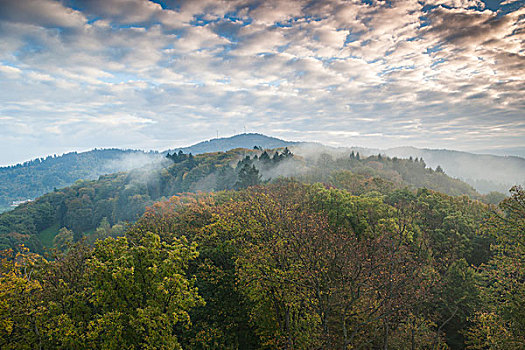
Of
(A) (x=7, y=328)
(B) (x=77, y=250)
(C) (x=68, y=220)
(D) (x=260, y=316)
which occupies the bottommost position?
(C) (x=68, y=220)

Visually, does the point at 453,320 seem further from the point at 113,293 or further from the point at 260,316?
the point at 113,293

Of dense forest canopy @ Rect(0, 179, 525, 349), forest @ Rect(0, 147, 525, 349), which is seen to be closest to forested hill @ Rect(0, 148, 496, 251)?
forest @ Rect(0, 147, 525, 349)

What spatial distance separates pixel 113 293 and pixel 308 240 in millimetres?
14367

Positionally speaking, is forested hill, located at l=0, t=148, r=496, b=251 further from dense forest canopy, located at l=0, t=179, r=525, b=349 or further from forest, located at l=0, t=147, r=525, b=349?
dense forest canopy, located at l=0, t=179, r=525, b=349

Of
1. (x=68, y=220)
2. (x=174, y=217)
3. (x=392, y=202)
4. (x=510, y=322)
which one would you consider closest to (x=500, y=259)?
(x=510, y=322)

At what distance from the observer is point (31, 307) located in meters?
16.5

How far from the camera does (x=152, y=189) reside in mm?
176750

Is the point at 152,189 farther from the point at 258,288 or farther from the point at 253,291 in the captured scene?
the point at 258,288

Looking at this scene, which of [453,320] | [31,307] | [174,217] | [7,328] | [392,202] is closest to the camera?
[7,328]

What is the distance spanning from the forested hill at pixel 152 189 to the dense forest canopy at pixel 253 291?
70.9 meters

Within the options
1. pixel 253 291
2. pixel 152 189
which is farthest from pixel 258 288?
pixel 152 189

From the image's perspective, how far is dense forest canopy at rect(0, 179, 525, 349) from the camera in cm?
1638

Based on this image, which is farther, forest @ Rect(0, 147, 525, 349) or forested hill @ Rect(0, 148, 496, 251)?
forested hill @ Rect(0, 148, 496, 251)

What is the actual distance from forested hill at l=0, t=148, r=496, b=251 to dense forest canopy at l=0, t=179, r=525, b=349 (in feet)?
233
